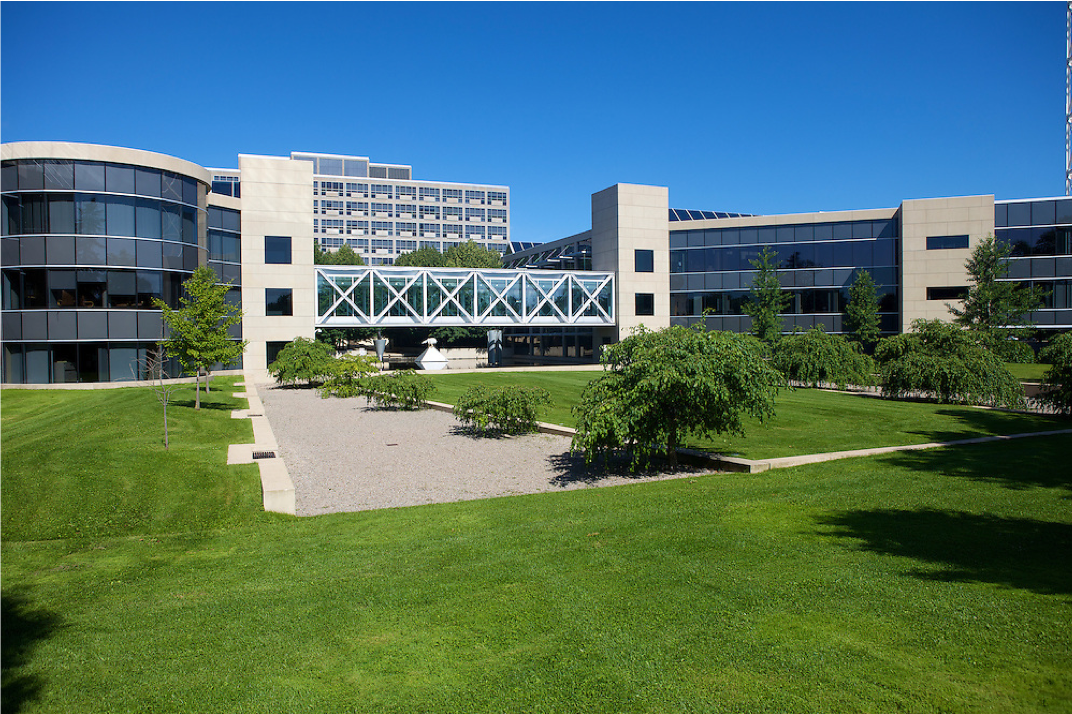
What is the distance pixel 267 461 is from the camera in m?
13.5

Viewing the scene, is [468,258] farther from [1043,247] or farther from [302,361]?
[1043,247]

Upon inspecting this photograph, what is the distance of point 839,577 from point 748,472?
6683mm

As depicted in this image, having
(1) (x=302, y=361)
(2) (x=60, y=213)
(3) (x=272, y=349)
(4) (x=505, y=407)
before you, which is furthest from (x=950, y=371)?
(2) (x=60, y=213)

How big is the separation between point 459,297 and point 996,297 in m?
32.5

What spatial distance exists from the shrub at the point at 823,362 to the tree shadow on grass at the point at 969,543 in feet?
73.1

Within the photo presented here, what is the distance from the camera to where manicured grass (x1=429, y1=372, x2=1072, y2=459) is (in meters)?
16.0

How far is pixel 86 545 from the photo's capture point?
872 cm

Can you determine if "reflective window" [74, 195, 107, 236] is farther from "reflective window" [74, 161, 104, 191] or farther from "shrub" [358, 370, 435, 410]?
"shrub" [358, 370, 435, 410]

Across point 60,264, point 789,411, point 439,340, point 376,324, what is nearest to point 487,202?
point 439,340

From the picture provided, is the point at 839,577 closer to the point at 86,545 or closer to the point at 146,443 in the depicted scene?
the point at 86,545

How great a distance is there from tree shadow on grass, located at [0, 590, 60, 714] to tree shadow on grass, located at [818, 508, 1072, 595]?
23.0 ft

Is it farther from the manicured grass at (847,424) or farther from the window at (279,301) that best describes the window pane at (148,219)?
the manicured grass at (847,424)

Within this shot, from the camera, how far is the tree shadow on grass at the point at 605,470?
1336 cm

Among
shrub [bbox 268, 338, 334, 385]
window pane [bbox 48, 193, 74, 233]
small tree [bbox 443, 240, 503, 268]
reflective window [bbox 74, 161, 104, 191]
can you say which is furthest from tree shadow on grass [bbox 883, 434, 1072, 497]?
small tree [bbox 443, 240, 503, 268]
